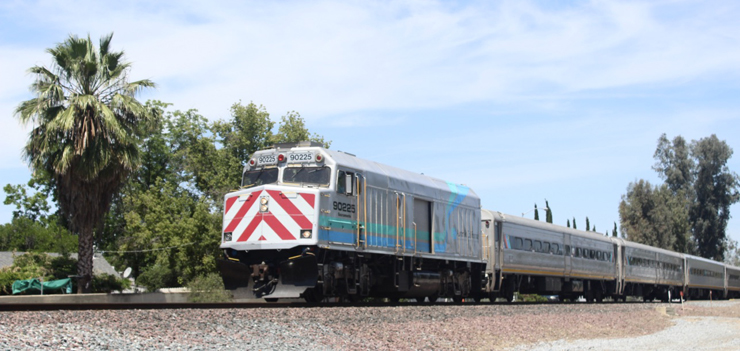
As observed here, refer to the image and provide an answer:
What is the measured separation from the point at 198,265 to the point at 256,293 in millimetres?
23211

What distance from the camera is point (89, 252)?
78.4ft

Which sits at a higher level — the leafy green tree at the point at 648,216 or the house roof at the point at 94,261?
the leafy green tree at the point at 648,216

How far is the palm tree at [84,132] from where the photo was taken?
22.9 m

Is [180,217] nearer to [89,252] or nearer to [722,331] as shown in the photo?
[89,252]

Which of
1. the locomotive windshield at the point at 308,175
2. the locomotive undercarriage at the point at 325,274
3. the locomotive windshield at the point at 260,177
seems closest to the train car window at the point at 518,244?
the locomotive undercarriage at the point at 325,274

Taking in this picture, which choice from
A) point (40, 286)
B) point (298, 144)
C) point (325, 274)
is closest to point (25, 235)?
point (40, 286)

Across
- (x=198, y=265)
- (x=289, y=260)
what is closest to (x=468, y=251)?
(x=289, y=260)

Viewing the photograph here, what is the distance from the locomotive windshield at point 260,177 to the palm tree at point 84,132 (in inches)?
321

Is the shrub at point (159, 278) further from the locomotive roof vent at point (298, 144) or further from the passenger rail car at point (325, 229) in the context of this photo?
the locomotive roof vent at point (298, 144)

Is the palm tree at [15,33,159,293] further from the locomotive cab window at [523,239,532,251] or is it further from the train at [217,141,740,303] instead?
the locomotive cab window at [523,239,532,251]

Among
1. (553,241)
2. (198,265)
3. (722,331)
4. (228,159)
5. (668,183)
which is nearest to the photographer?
(722,331)

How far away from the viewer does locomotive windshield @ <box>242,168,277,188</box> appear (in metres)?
16.7

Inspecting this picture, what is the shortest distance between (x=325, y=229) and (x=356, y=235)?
4.53 feet

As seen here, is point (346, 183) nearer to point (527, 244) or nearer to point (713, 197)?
point (527, 244)
